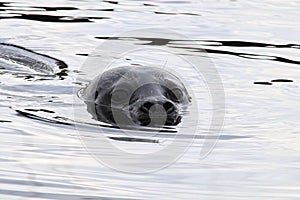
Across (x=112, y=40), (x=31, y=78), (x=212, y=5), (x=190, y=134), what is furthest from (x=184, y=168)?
(x=212, y=5)

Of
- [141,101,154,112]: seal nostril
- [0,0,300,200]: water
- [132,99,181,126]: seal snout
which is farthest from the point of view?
[141,101,154,112]: seal nostril

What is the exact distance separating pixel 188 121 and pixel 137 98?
57 centimetres

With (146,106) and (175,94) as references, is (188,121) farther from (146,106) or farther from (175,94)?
(175,94)

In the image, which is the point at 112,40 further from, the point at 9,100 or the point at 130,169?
the point at 130,169

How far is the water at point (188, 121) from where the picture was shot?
5.64 metres

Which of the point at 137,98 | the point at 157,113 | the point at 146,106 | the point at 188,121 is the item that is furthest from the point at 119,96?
the point at 188,121

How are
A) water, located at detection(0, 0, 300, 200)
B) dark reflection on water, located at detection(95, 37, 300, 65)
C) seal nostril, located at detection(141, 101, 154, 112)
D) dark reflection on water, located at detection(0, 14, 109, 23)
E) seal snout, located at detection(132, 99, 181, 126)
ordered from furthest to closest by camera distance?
dark reflection on water, located at detection(0, 14, 109, 23) < dark reflection on water, located at detection(95, 37, 300, 65) < seal nostril, located at detection(141, 101, 154, 112) < seal snout, located at detection(132, 99, 181, 126) < water, located at detection(0, 0, 300, 200)

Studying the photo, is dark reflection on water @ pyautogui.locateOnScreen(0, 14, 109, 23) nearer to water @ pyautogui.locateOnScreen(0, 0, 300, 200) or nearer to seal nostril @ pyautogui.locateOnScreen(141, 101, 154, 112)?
water @ pyautogui.locateOnScreen(0, 0, 300, 200)

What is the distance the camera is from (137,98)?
793 cm

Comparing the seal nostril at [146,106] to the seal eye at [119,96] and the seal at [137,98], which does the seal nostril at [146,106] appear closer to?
the seal at [137,98]

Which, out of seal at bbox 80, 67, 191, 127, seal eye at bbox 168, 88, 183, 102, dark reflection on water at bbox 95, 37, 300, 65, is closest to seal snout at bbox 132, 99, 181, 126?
seal at bbox 80, 67, 191, 127

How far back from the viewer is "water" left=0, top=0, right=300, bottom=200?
5637 millimetres

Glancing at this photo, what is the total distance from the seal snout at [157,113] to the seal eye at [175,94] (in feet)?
0.77

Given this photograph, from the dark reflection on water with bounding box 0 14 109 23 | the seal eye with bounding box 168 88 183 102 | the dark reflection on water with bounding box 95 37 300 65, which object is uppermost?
the dark reflection on water with bounding box 95 37 300 65
